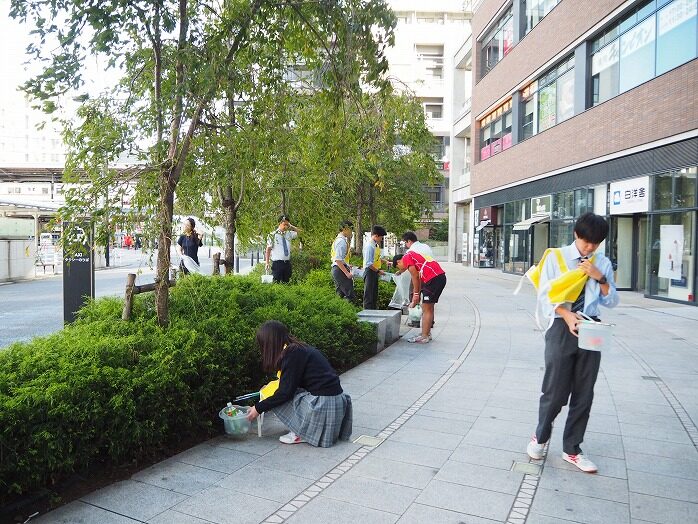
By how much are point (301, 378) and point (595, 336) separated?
6.94ft

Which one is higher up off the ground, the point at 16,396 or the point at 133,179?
the point at 133,179

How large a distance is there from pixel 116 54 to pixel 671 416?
6.10 metres

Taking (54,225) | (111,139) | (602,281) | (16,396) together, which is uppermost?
(111,139)

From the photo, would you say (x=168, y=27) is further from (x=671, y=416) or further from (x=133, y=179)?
(x=671, y=416)

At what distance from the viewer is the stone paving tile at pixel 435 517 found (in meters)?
3.26

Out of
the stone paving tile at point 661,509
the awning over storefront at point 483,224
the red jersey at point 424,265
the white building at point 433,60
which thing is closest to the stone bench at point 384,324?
the red jersey at point 424,265

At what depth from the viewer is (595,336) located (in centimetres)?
365

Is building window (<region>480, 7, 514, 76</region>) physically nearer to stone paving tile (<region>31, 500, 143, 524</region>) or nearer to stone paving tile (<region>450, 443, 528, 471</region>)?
stone paving tile (<region>450, 443, 528, 471</region>)

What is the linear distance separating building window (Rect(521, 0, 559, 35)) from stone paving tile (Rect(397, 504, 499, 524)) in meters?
23.2

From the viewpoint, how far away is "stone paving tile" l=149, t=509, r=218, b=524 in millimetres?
3211

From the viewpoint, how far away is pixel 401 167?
55.9 ft

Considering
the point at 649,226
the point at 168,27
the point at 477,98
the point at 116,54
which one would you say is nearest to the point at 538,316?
the point at 168,27

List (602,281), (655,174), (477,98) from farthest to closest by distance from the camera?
(477,98) → (655,174) → (602,281)

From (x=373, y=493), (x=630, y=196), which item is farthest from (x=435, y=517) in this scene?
(x=630, y=196)
